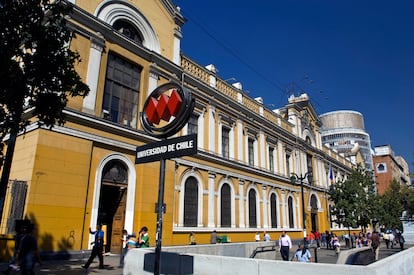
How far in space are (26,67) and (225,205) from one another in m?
18.2

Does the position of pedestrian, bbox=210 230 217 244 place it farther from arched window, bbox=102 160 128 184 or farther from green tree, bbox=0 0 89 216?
green tree, bbox=0 0 89 216

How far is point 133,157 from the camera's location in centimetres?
1667

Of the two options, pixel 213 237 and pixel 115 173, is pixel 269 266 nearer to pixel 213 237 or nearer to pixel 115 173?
pixel 115 173

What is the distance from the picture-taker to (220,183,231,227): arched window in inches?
909

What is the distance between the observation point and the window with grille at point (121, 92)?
16.4 metres

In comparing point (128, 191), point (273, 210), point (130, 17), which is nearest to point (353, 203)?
point (273, 210)

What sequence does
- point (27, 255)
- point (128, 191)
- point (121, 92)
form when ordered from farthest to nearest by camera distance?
point (121, 92), point (128, 191), point (27, 255)

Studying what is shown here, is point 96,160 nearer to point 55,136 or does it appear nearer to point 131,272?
point 55,136

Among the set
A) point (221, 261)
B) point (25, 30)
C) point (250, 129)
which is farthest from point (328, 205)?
point (25, 30)

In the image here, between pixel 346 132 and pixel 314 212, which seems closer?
pixel 314 212

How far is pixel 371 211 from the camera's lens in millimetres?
31250

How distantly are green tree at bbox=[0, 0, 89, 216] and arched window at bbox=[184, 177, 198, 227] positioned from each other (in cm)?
1302

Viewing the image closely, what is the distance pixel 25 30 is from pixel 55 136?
631 cm

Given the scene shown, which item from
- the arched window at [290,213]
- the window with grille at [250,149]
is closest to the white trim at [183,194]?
the window with grille at [250,149]
